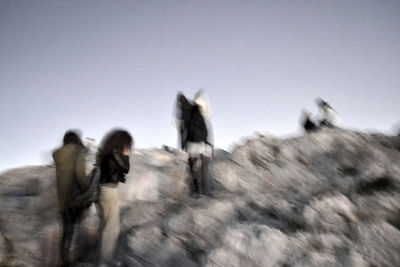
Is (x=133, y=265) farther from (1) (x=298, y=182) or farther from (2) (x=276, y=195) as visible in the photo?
(1) (x=298, y=182)

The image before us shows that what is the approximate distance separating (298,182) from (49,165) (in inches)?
377

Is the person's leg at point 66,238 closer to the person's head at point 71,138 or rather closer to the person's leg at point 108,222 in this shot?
the person's leg at point 108,222

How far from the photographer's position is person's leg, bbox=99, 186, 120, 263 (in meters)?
6.04

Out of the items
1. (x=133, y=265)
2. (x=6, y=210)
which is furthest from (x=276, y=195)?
(x=6, y=210)

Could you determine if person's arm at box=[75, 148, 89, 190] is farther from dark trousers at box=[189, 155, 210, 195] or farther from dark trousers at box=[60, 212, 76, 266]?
dark trousers at box=[189, 155, 210, 195]

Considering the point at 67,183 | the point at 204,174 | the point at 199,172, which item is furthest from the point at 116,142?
the point at 204,174

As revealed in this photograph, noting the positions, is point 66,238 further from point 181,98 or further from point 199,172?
point 181,98

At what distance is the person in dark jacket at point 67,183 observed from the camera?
6.12 m

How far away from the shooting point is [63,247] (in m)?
6.14

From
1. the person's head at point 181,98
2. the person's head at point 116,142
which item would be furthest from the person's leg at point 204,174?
the person's head at point 116,142

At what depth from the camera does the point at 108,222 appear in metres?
6.18

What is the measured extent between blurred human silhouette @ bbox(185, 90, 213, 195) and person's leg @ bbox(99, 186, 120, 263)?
339cm

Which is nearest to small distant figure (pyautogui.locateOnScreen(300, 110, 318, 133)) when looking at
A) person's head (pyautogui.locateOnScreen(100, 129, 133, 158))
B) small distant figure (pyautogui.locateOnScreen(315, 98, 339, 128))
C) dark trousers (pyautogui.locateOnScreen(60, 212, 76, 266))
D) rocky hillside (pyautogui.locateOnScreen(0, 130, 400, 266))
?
small distant figure (pyautogui.locateOnScreen(315, 98, 339, 128))

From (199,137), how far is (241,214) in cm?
262
